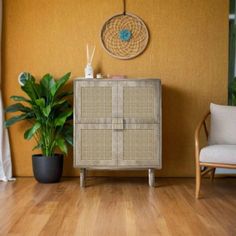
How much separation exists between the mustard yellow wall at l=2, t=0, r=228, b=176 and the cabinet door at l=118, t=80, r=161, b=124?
1.69 feet

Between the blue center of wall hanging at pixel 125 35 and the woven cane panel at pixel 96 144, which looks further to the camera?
the blue center of wall hanging at pixel 125 35

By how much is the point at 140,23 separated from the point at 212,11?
0.77m

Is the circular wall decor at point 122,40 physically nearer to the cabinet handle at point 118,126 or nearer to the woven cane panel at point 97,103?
the woven cane panel at point 97,103

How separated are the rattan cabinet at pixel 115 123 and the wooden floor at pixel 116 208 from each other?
0.26 meters

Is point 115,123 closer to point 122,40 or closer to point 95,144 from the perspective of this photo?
point 95,144

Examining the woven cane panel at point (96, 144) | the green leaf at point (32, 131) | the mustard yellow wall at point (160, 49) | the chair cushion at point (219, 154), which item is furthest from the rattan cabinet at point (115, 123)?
the chair cushion at point (219, 154)

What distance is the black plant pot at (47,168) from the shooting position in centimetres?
401

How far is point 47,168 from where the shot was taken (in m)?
4.01

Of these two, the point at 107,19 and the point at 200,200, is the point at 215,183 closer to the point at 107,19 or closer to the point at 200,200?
the point at 200,200

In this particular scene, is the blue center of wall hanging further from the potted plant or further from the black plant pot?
the black plant pot

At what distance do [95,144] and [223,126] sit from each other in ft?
3.91

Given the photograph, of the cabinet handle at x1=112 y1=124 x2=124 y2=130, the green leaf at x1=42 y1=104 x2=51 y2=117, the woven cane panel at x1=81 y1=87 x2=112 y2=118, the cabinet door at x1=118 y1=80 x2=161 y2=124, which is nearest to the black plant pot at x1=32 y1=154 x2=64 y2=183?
the green leaf at x1=42 y1=104 x2=51 y2=117

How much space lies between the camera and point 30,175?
4.41 metres

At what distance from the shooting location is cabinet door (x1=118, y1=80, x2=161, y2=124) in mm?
3852
